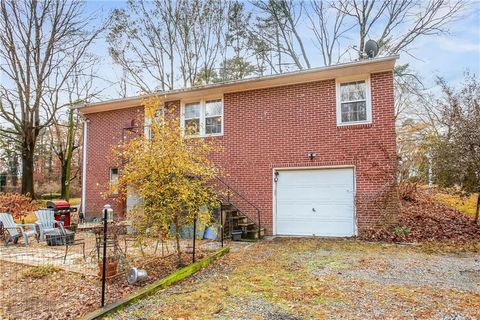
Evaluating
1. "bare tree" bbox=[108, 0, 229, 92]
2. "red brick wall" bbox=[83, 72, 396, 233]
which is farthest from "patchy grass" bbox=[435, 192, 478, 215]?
"bare tree" bbox=[108, 0, 229, 92]

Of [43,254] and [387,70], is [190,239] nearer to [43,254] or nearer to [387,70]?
[43,254]

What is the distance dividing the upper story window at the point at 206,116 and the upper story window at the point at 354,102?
3976 millimetres

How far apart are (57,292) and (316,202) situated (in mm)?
6992

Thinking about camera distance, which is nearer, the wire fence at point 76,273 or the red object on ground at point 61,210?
the wire fence at point 76,273

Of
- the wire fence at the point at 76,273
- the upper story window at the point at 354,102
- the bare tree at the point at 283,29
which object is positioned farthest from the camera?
the bare tree at the point at 283,29

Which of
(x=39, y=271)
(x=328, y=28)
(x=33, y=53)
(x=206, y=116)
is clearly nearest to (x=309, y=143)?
(x=206, y=116)

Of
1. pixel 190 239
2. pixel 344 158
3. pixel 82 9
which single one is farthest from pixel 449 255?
pixel 82 9

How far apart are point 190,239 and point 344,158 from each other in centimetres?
517

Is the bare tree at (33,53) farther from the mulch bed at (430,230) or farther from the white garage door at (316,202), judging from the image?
the mulch bed at (430,230)

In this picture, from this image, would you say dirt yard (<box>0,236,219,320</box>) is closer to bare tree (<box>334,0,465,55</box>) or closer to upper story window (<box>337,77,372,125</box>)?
upper story window (<box>337,77,372,125</box>)

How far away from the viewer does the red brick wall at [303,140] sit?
28.9 feet

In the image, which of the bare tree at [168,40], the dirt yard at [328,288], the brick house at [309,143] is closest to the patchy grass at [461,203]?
the brick house at [309,143]

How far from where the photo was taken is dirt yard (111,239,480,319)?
3.93 m

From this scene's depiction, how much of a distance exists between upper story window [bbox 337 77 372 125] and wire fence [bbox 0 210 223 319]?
541 cm
